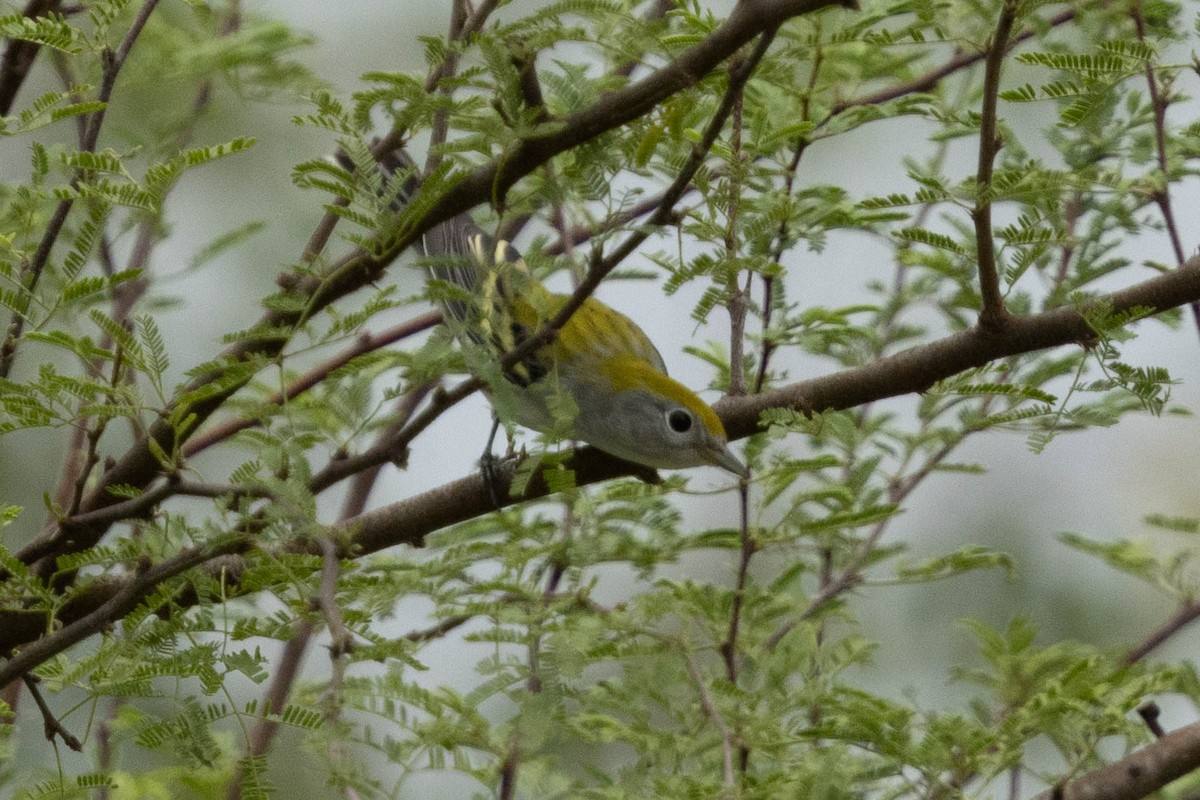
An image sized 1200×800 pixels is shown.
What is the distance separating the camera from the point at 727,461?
3.63m

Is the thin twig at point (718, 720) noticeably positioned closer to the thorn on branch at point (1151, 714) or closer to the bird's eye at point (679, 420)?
the bird's eye at point (679, 420)

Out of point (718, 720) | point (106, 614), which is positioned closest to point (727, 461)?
A: point (718, 720)

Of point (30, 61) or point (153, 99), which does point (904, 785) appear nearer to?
point (30, 61)

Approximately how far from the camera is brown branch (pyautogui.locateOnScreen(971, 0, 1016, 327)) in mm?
2205

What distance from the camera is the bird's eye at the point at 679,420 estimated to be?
375 cm

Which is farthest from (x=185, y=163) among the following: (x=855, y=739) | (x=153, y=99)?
(x=153, y=99)

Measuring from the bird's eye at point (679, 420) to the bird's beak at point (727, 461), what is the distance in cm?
14

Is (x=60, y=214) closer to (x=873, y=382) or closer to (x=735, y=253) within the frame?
(x=735, y=253)

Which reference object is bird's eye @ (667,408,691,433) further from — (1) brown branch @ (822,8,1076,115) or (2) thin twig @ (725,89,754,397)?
(1) brown branch @ (822,8,1076,115)

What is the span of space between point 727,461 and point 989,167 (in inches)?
56.1

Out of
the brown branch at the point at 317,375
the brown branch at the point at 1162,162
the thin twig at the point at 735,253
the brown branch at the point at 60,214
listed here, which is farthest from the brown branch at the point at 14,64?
the brown branch at the point at 1162,162

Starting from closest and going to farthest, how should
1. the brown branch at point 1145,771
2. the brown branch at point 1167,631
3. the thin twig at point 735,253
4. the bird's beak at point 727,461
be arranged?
the thin twig at point 735,253 → the brown branch at point 1145,771 → the bird's beak at point 727,461 → the brown branch at point 1167,631

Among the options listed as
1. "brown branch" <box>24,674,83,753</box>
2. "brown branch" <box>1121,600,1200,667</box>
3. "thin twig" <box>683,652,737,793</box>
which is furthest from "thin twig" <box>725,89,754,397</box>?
"brown branch" <box>24,674,83,753</box>

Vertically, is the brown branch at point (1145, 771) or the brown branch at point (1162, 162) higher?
the brown branch at point (1162, 162)
